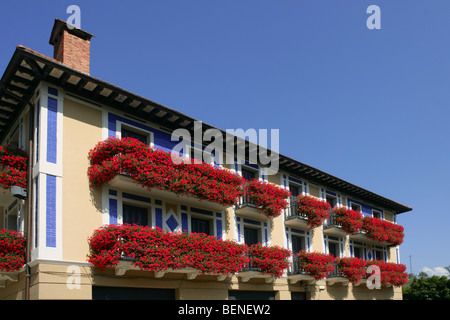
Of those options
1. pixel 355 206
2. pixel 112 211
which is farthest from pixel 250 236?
pixel 355 206

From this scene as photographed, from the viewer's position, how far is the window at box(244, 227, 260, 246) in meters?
22.2

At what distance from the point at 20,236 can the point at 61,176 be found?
7.33 ft

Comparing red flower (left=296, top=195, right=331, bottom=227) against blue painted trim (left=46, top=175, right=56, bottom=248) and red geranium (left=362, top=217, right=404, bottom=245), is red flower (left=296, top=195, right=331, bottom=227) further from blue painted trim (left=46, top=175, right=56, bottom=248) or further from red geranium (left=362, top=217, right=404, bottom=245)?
blue painted trim (left=46, top=175, right=56, bottom=248)

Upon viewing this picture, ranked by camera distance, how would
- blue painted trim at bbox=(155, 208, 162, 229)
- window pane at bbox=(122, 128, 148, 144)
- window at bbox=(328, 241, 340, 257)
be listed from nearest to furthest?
blue painted trim at bbox=(155, 208, 162, 229), window pane at bbox=(122, 128, 148, 144), window at bbox=(328, 241, 340, 257)

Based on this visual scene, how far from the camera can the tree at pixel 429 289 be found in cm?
3610

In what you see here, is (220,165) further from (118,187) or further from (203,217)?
(118,187)

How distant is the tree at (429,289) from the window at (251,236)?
19428 mm

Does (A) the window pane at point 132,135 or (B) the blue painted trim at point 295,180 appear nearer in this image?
(A) the window pane at point 132,135

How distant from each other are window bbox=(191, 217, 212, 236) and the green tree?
22778 mm

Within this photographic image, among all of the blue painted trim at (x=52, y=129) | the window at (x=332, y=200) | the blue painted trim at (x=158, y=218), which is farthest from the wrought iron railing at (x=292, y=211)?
the blue painted trim at (x=52, y=129)

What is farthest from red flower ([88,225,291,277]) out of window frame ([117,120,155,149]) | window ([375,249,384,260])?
window ([375,249,384,260])

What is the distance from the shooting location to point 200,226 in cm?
2003

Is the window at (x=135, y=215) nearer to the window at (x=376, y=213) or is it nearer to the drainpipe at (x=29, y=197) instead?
the drainpipe at (x=29, y=197)

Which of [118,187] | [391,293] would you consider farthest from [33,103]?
[391,293]
